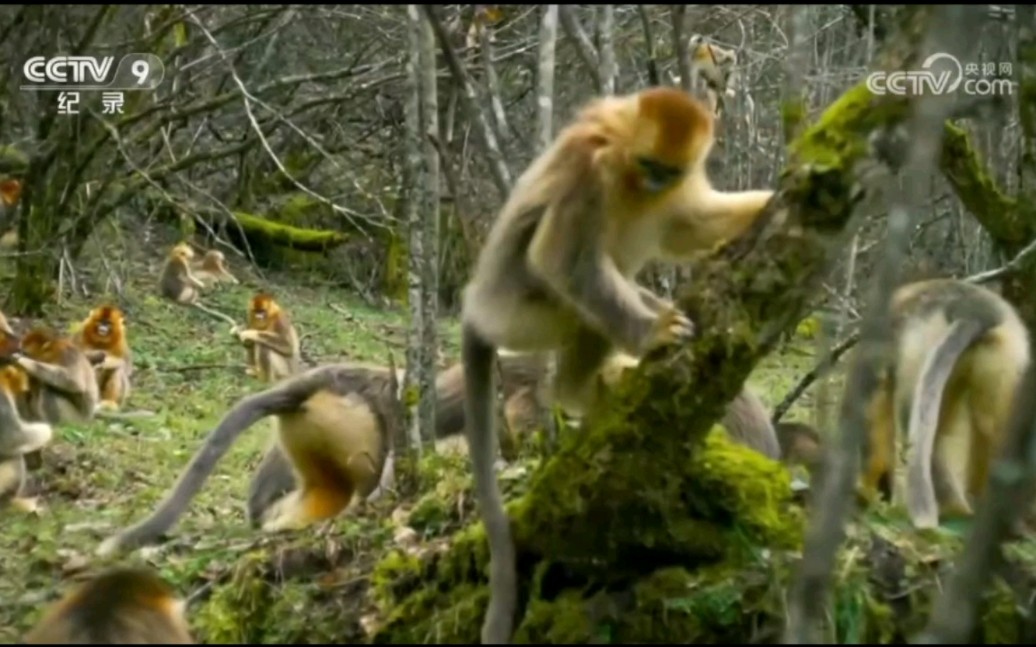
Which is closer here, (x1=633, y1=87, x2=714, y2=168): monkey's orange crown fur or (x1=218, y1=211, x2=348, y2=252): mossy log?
(x1=633, y1=87, x2=714, y2=168): monkey's orange crown fur

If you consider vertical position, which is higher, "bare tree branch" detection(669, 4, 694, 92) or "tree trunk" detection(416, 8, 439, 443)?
"bare tree branch" detection(669, 4, 694, 92)

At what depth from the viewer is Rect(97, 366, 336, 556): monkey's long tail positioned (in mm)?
7008

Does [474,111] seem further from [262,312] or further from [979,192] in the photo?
[262,312]

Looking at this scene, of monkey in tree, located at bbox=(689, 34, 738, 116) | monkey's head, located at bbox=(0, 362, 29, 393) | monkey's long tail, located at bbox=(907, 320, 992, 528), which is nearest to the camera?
monkey's long tail, located at bbox=(907, 320, 992, 528)

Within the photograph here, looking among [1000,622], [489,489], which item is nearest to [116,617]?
[489,489]

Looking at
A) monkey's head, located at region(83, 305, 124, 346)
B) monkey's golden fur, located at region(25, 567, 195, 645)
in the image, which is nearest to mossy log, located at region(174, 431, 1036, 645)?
monkey's golden fur, located at region(25, 567, 195, 645)

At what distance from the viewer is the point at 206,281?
1920 cm

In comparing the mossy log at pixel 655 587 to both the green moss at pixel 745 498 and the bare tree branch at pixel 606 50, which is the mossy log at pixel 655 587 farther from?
the bare tree branch at pixel 606 50

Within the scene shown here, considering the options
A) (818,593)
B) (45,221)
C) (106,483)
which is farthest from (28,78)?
(818,593)

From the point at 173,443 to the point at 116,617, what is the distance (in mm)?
8068

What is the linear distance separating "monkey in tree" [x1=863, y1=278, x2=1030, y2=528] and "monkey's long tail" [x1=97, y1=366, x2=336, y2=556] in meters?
2.99

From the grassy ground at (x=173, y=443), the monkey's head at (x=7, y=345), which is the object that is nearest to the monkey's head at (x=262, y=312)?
the grassy ground at (x=173, y=443)

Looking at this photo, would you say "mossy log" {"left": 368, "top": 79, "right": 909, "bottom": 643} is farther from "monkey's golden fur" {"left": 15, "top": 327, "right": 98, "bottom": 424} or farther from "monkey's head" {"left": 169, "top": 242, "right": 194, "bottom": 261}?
"monkey's head" {"left": 169, "top": 242, "right": 194, "bottom": 261}

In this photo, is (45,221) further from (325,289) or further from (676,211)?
(676,211)
